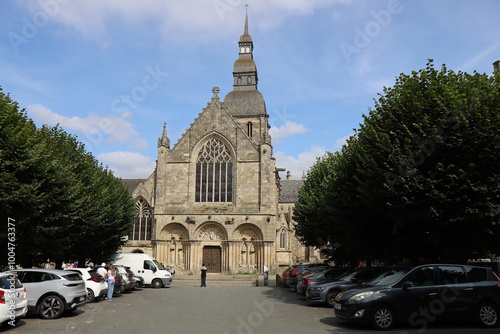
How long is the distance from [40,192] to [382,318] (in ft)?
42.6

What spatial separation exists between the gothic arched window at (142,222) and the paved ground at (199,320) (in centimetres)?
2599

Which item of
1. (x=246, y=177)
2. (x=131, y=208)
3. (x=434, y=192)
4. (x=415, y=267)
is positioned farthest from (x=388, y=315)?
(x=246, y=177)

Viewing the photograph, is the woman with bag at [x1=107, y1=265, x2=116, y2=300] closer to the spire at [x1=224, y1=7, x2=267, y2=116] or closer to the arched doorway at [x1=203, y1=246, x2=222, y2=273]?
the arched doorway at [x1=203, y1=246, x2=222, y2=273]

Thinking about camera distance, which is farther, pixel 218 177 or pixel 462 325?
pixel 218 177

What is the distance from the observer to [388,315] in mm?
11188

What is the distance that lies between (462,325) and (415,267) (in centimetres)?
189

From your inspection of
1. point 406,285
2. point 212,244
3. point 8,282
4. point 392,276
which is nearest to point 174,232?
point 212,244

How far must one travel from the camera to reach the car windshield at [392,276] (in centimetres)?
1182

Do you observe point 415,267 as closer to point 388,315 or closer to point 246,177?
point 388,315

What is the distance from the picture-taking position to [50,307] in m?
13.0

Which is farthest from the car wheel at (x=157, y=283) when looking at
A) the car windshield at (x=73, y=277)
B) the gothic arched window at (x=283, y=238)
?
the gothic arched window at (x=283, y=238)

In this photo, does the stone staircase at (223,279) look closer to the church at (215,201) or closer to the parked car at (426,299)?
the church at (215,201)

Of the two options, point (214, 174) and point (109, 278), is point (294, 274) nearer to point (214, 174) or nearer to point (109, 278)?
point (109, 278)

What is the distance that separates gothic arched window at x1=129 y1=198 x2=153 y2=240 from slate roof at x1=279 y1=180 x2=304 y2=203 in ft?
118
